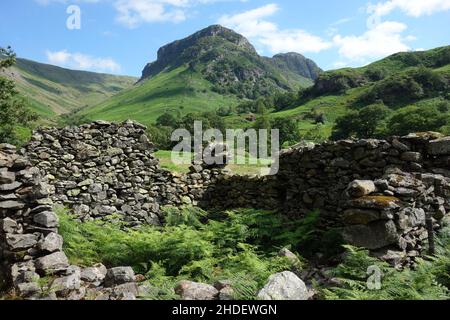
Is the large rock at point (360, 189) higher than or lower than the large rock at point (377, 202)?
higher

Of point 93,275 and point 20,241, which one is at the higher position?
point 20,241

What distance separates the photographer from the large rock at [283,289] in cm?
538

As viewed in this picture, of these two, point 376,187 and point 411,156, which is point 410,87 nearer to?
point 411,156

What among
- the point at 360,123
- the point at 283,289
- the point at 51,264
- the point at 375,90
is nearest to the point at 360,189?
the point at 283,289

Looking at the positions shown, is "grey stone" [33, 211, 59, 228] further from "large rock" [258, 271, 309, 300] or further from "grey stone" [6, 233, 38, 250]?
"large rock" [258, 271, 309, 300]

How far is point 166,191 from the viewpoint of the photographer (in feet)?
44.5

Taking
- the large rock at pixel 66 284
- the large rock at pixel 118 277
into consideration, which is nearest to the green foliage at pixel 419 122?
the large rock at pixel 118 277

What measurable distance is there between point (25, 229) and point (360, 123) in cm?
8031

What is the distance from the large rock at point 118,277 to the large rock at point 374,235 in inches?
160

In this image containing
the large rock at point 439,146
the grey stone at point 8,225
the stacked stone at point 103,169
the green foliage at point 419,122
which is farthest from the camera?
the green foliage at point 419,122

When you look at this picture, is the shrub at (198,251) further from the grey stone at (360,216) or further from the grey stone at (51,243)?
the grey stone at (360,216)
